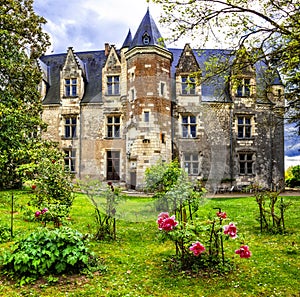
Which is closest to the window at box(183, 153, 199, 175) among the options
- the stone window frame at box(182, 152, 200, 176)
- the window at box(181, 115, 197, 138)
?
the stone window frame at box(182, 152, 200, 176)

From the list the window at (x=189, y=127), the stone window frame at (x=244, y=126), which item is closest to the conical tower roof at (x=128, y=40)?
the window at (x=189, y=127)

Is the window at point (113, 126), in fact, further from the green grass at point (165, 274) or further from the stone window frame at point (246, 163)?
the green grass at point (165, 274)

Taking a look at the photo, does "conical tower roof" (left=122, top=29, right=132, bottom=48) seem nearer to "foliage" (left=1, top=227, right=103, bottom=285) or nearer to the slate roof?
the slate roof

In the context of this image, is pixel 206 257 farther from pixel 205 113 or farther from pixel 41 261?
pixel 205 113

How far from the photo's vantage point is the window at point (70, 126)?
23078 millimetres

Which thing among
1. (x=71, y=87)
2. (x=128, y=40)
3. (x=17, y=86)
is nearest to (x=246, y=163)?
(x=128, y=40)

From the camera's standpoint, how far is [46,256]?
5.01 meters

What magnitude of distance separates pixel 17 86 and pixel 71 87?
5056mm

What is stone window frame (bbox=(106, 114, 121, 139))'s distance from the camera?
22.1 m

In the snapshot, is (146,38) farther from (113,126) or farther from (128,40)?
(113,126)

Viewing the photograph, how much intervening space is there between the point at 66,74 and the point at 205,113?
1091 centimetres

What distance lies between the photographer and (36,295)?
4355mm

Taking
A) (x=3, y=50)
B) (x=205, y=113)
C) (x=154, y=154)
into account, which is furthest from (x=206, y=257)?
(x=205, y=113)

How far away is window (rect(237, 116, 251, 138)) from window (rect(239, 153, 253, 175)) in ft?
4.63
